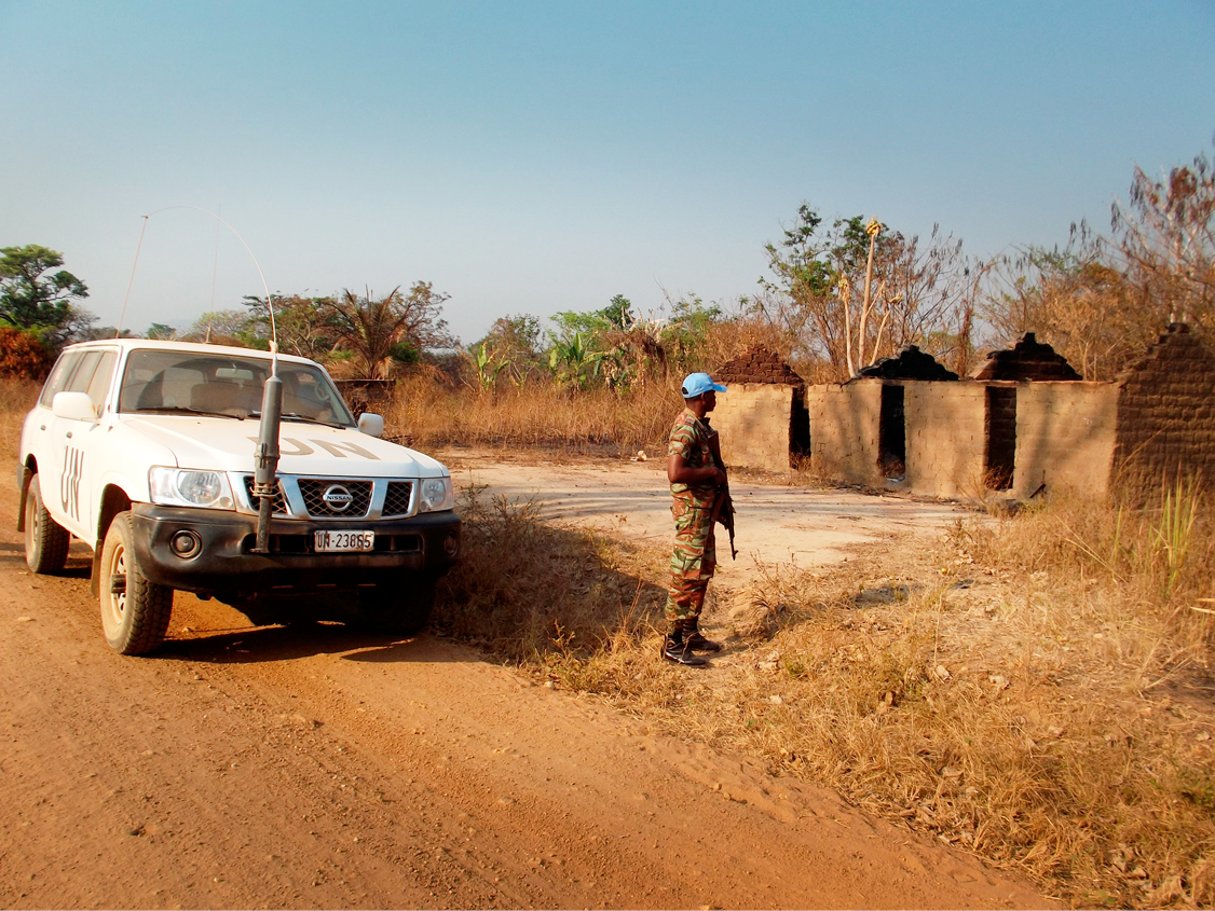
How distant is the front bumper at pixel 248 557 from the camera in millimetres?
4637

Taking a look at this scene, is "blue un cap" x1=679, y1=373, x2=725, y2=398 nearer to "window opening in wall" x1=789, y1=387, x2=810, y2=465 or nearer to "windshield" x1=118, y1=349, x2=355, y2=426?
"windshield" x1=118, y1=349, x2=355, y2=426

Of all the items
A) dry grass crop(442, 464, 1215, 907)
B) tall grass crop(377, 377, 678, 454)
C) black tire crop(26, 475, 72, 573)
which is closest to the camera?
dry grass crop(442, 464, 1215, 907)

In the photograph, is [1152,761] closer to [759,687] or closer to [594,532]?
[759,687]

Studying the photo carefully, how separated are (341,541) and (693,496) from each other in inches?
76.3

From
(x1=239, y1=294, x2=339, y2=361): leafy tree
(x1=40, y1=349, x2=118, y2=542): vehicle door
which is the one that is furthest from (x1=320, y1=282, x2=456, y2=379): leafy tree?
(x1=40, y1=349, x2=118, y2=542): vehicle door

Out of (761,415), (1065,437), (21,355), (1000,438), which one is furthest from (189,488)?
(21,355)

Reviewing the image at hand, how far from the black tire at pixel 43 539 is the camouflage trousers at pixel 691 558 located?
173 inches

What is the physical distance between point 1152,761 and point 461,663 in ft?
11.4

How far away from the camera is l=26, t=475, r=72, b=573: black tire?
22.1 feet

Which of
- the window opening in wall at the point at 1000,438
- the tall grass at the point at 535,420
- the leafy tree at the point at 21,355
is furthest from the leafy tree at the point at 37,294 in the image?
the window opening in wall at the point at 1000,438

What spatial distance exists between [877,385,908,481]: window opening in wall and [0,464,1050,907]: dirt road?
8854mm

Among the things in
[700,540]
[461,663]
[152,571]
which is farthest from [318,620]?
[700,540]

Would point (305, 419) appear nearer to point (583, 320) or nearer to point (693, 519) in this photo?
point (693, 519)

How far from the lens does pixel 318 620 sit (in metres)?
6.20
